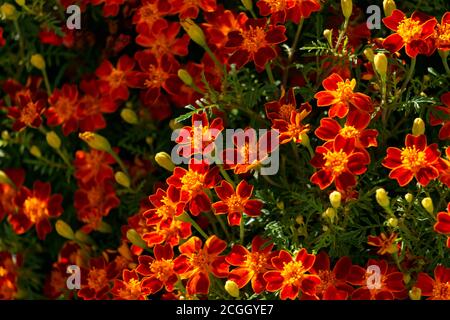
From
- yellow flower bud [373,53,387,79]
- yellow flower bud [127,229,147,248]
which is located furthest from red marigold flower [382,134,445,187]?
yellow flower bud [127,229,147,248]

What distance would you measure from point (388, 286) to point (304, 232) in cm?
16

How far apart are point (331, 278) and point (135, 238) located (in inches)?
13.9

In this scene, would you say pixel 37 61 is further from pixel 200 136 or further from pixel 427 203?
pixel 427 203

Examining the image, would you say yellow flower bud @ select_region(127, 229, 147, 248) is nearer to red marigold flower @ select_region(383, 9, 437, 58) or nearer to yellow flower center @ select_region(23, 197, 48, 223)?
yellow flower center @ select_region(23, 197, 48, 223)

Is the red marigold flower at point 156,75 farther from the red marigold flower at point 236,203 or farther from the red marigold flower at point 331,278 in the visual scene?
the red marigold flower at point 331,278

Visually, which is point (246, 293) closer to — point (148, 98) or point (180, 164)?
point (180, 164)

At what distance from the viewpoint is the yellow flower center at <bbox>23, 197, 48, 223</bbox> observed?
61.8 inches

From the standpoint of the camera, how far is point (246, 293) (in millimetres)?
1322

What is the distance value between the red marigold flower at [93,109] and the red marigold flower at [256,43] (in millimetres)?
333

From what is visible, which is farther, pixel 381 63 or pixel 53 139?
pixel 53 139

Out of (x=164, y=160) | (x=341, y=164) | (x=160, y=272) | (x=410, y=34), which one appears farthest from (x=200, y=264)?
(x=410, y=34)

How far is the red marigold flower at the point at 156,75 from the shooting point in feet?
4.80

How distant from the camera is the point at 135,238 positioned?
4.49 ft
